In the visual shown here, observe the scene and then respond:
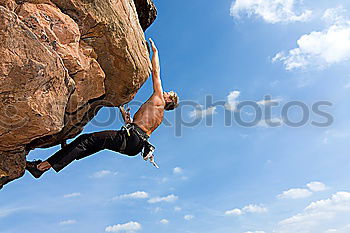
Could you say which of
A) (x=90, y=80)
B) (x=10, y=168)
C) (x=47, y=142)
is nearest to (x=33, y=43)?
(x=90, y=80)

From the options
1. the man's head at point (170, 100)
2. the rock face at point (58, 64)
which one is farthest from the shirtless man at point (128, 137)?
the rock face at point (58, 64)

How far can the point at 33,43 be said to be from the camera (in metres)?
7.12

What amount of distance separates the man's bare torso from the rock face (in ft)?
3.03

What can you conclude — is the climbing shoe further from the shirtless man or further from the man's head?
the man's head

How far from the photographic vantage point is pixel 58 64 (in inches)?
299

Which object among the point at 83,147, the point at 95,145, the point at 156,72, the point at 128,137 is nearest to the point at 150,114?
the point at 128,137

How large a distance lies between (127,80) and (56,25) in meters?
3.11

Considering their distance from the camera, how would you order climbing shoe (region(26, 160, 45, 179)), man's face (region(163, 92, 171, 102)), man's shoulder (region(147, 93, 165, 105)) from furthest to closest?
A: man's face (region(163, 92, 171, 102)) → man's shoulder (region(147, 93, 165, 105)) → climbing shoe (region(26, 160, 45, 179))

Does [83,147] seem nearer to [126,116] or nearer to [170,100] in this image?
[126,116]

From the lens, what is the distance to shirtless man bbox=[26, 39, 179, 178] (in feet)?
31.2

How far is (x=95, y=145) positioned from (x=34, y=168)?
5.47 feet

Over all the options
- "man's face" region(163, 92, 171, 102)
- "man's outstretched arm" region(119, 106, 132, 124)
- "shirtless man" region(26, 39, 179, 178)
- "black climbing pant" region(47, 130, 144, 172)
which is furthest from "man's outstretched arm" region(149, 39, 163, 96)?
"black climbing pant" region(47, 130, 144, 172)

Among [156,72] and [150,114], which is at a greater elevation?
[156,72]

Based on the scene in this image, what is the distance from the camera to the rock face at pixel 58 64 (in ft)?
23.2
